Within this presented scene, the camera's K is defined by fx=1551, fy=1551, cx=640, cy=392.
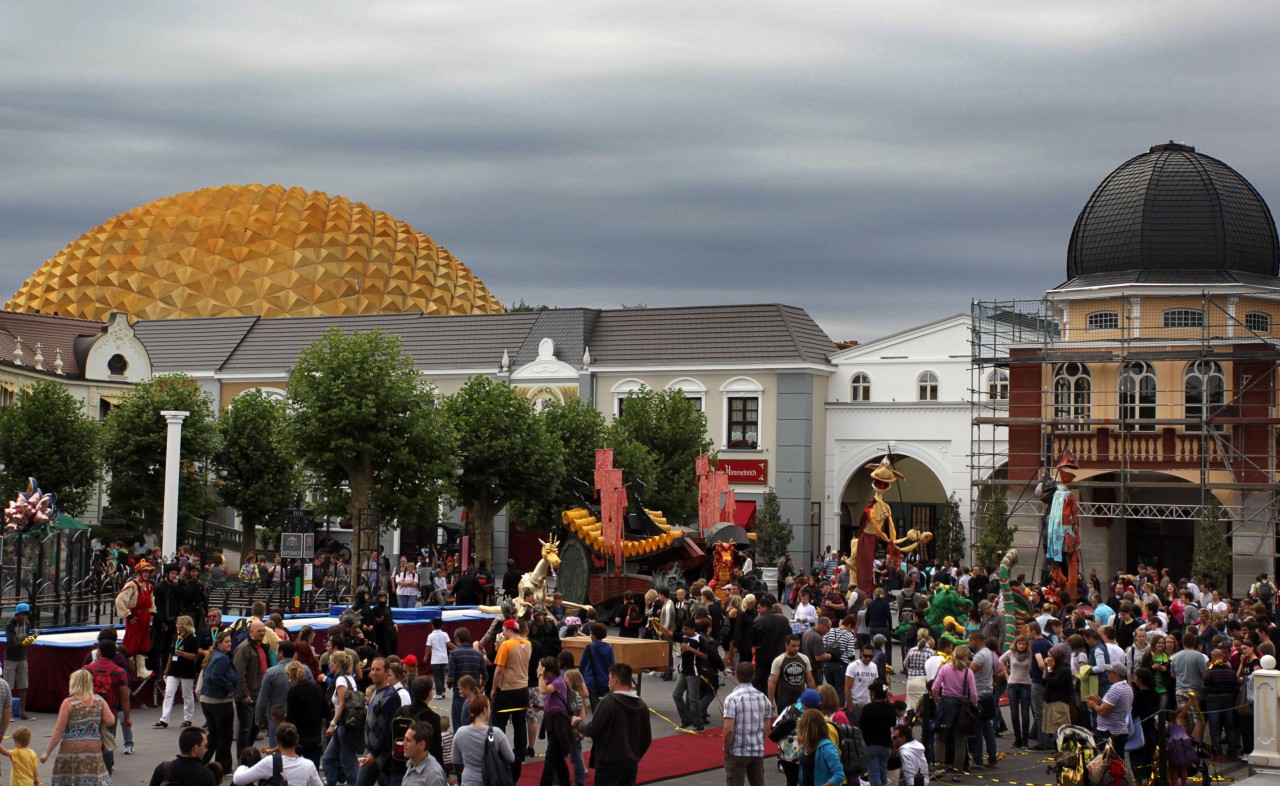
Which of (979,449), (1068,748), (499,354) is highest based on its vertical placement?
(499,354)

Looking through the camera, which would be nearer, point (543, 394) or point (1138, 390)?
point (1138, 390)

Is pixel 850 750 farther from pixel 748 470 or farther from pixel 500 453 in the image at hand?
pixel 748 470

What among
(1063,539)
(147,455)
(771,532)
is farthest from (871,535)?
(147,455)

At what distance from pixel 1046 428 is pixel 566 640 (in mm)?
26057

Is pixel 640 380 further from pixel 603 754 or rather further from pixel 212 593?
pixel 603 754

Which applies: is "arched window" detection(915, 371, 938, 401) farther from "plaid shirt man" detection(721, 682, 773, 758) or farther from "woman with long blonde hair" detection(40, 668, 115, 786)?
"woman with long blonde hair" detection(40, 668, 115, 786)

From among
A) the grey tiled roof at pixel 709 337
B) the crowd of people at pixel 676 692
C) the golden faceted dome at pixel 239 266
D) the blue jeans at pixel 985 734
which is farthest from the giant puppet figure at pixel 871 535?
the golden faceted dome at pixel 239 266

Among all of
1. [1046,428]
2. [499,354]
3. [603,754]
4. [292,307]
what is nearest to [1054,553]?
[1046,428]

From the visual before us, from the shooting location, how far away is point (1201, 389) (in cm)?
4200

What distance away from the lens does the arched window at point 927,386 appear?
2044 inches

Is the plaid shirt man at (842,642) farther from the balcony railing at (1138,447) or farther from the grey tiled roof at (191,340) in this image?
the grey tiled roof at (191,340)

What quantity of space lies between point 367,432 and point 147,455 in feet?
38.0

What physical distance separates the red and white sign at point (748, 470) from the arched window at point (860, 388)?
3892 mm

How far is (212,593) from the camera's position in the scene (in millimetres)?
35062
